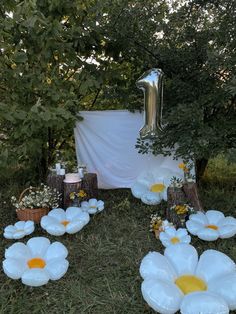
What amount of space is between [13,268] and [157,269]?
0.97m

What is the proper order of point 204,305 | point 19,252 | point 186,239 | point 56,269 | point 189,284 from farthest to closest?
point 186,239 < point 19,252 < point 56,269 < point 189,284 < point 204,305

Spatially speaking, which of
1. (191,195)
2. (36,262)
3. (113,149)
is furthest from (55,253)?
(113,149)

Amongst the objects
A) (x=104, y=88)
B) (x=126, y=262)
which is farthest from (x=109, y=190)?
(x=126, y=262)

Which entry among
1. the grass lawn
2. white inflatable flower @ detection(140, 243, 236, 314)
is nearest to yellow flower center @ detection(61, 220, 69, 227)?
the grass lawn

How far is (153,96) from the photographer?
298cm

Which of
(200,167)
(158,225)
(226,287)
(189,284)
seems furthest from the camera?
(200,167)

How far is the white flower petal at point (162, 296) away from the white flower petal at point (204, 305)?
50 millimetres

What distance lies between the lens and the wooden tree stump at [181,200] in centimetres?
289

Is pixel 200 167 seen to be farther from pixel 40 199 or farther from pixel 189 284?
pixel 189 284

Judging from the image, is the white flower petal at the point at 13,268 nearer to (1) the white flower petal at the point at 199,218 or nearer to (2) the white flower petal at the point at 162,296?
(2) the white flower petal at the point at 162,296

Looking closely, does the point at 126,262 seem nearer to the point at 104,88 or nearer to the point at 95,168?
the point at 95,168

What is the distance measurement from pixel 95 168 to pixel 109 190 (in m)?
0.34

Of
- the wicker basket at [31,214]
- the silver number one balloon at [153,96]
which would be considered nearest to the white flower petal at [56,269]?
the wicker basket at [31,214]

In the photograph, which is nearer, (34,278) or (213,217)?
(34,278)
